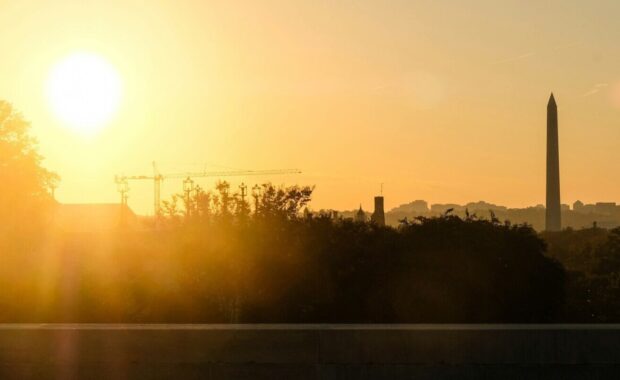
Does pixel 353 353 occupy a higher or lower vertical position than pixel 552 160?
lower

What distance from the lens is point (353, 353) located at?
26.2ft

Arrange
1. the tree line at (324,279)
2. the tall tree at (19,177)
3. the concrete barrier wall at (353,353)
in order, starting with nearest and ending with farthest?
the concrete barrier wall at (353,353), the tree line at (324,279), the tall tree at (19,177)

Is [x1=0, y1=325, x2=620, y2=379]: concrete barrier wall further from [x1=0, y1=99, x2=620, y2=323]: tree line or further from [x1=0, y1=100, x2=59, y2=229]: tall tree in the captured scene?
[x1=0, y1=100, x2=59, y2=229]: tall tree

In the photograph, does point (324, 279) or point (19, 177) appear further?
point (19, 177)

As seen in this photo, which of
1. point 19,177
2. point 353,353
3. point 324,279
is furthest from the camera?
point 19,177

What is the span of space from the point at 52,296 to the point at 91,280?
1.19 metres

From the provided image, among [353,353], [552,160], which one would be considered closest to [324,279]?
[353,353]

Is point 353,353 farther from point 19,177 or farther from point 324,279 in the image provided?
point 19,177

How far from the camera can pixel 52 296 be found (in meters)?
23.5

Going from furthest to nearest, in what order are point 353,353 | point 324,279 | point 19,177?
1. point 19,177
2. point 324,279
3. point 353,353

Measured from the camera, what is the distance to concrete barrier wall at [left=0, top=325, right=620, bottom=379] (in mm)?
7949

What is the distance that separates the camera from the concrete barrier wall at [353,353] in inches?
313

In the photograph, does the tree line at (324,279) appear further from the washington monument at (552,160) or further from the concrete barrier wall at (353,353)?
the washington monument at (552,160)

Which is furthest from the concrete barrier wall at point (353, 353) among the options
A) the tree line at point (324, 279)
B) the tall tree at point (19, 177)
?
the tall tree at point (19, 177)
